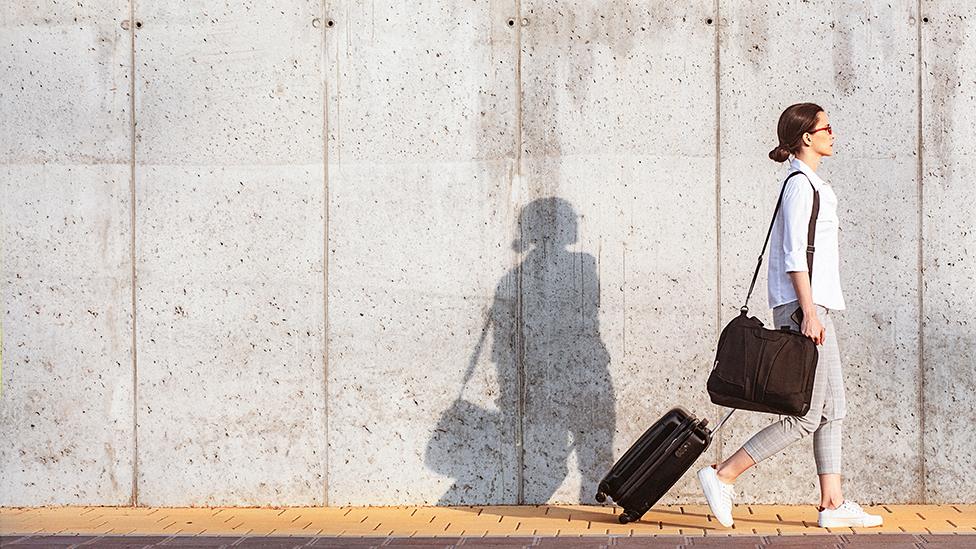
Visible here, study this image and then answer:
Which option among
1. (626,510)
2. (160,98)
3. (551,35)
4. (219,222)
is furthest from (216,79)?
(626,510)

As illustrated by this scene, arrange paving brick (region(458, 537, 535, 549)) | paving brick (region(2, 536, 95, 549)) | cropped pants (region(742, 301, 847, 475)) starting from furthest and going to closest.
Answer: cropped pants (region(742, 301, 847, 475)), paving brick (region(2, 536, 95, 549)), paving brick (region(458, 537, 535, 549))

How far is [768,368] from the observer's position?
595 cm

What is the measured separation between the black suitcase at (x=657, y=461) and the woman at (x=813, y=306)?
137 mm

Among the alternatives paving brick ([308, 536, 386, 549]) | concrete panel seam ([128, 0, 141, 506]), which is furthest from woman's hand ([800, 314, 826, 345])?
concrete panel seam ([128, 0, 141, 506])

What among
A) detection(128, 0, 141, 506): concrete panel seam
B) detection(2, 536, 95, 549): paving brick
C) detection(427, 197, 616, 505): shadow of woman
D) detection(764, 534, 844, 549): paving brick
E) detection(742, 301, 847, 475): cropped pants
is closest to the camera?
detection(764, 534, 844, 549): paving brick

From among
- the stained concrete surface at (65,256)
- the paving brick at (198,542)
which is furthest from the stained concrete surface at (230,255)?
the paving brick at (198,542)

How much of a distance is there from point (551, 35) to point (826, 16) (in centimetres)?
141

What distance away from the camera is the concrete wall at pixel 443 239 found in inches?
275

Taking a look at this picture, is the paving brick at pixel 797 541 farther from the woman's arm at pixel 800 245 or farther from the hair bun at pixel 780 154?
the hair bun at pixel 780 154

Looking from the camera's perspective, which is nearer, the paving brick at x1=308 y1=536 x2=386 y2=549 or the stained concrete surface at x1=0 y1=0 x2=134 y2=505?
the paving brick at x1=308 y1=536 x2=386 y2=549

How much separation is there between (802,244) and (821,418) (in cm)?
81

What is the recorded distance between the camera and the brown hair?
246 inches

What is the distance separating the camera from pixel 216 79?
7184 millimetres

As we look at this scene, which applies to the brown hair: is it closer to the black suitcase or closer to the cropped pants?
the cropped pants
